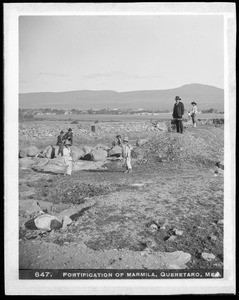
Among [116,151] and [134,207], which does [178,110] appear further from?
[134,207]

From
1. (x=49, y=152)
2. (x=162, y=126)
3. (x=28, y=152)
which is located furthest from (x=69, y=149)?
(x=162, y=126)

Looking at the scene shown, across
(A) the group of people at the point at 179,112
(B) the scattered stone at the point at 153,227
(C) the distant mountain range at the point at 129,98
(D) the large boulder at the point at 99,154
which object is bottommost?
(B) the scattered stone at the point at 153,227

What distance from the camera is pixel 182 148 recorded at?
28.7 feet

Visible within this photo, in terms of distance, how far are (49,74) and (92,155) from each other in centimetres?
199

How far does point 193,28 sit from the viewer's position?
789 centimetres

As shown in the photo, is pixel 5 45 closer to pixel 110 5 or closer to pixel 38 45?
pixel 38 45

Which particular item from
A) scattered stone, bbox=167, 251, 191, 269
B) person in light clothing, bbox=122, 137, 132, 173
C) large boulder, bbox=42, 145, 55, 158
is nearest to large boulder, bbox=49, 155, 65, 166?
large boulder, bbox=42, 145, 55, 158

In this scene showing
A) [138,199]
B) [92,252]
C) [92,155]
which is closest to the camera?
[92,252]

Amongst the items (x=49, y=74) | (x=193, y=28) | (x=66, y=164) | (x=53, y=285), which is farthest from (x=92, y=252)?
(x=193, y=28)

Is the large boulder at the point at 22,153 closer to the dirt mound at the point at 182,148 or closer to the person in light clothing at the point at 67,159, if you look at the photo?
the person in light clothing at the point at 67,159

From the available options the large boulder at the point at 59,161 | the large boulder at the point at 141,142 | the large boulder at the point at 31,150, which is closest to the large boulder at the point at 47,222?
the large boulder at the point at 59,161

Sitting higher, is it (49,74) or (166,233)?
(49,74)

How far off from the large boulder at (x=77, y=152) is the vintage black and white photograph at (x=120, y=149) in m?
0.03

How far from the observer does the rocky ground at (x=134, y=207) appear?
293 inches
